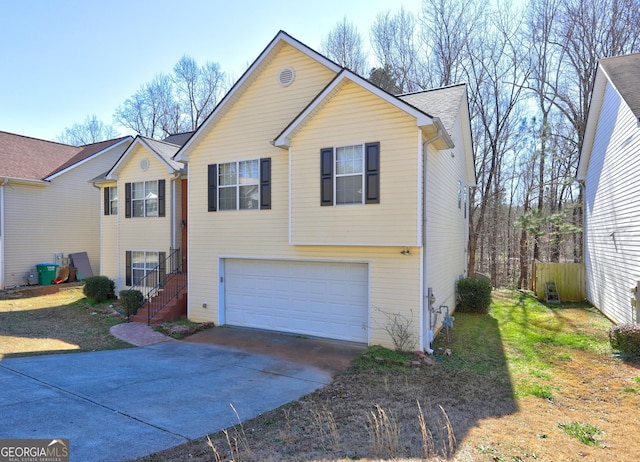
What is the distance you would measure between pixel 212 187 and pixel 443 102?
742cm

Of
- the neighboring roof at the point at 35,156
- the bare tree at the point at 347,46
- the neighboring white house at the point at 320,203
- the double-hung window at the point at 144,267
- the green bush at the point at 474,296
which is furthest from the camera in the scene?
the bare tree at the point at 347,46

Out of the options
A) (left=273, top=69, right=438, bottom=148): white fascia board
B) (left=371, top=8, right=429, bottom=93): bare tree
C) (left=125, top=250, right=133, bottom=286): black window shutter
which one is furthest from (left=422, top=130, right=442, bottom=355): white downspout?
(left=371, top=8, right=429, bottom=93): bare tree

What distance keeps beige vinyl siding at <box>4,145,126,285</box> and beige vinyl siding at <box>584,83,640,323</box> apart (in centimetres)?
2049

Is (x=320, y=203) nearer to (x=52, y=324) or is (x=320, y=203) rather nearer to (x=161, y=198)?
(x=161, y=198)

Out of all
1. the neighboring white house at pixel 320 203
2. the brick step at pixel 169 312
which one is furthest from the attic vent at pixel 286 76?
the brick step at pixel 169 312

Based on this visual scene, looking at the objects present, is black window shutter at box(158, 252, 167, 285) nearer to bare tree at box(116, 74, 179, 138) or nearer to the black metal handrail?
the black metal handrail

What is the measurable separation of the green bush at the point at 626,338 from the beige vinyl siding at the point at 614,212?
1.35m

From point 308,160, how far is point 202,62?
28822mm

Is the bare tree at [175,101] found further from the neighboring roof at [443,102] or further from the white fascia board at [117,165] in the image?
the neighboring roof at [443,102]

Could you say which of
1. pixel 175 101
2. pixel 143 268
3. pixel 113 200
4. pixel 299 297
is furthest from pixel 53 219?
pixel 175 101

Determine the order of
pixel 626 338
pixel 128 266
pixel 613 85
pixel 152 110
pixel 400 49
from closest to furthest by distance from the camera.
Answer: pixel 626 338, pixel 613 85, pixel 128 266, pixel 400 49, pixel 152 110

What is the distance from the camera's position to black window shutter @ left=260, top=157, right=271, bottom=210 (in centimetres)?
1059

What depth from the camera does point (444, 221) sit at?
11602mm

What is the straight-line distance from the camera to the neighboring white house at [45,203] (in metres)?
18.0
